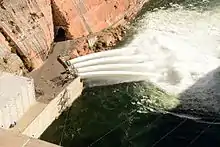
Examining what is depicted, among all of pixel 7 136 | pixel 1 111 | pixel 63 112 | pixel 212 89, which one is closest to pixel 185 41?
pixel 212 89

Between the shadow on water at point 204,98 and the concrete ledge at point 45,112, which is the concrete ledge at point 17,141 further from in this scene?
the shadow on water at point 204,98

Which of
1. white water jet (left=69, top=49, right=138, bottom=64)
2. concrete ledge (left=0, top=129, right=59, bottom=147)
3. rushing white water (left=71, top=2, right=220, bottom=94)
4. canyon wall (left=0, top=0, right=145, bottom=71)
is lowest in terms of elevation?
rushing white water (left=71, top=2, right=220, bottom=94)

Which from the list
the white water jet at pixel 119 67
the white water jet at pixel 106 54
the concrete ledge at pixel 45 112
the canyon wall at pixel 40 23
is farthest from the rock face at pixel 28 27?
the concrete ledge at pixel 45 112

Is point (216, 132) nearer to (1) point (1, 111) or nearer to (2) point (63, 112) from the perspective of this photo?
(2) point (63, 112)

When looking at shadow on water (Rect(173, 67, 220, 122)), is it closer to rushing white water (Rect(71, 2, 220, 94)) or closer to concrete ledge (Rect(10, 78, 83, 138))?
rushing white water (Rect(71, 2, 220, 94))

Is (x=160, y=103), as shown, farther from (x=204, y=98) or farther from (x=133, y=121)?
(x=204, y=98)

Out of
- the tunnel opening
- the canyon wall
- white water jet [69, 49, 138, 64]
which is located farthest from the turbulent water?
the tunnel opening
